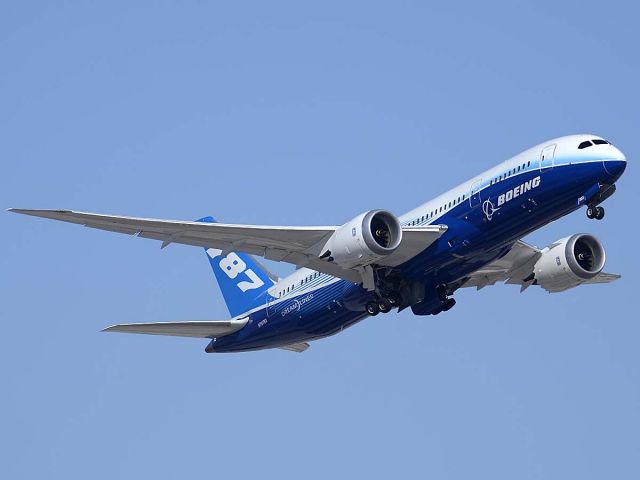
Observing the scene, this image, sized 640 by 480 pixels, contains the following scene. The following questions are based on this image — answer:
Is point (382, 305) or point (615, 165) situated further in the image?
point (382, 305)

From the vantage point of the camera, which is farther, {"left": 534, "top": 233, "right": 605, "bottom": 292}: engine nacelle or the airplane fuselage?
{"left": 534, "top": 233, "right": 605, "bottom": 292}: engine nacelle

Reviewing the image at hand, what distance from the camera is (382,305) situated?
4178 cm

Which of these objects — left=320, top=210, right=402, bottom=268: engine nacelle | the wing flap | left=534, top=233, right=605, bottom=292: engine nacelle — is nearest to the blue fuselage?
the wing flap

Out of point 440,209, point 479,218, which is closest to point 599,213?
point 479,218

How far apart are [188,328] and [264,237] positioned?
6.60 meters

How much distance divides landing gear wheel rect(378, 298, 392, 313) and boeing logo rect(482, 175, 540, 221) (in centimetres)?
470

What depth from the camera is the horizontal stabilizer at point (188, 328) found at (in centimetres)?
4300

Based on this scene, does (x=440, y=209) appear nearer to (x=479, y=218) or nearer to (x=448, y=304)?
(x=479, y=218)

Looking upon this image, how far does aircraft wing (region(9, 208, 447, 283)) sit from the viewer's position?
38.2 meters

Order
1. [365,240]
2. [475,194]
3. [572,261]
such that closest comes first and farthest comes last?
[365,240]
[475,194]
[572,261]

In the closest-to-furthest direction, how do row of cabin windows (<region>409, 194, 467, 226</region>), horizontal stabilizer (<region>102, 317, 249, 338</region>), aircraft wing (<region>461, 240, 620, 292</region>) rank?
row of cabin windows (<region>409, 194, 467, 226</region>) → horizontal stabilizer (<region>102, 317, 249, 338</region>) → aircraft wing (<region>461, 240, 620, 292</region>)

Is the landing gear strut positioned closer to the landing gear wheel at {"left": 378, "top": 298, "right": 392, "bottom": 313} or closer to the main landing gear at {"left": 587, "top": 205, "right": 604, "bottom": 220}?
the landing gear wheel at {"left": 378, "top": 298, "right": 392, "bottom": 313}

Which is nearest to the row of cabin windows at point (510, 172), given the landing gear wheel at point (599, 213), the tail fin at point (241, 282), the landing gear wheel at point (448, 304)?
the landing gear wheel at point (599, 213)

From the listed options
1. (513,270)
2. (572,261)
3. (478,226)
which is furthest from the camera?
(513,270)
